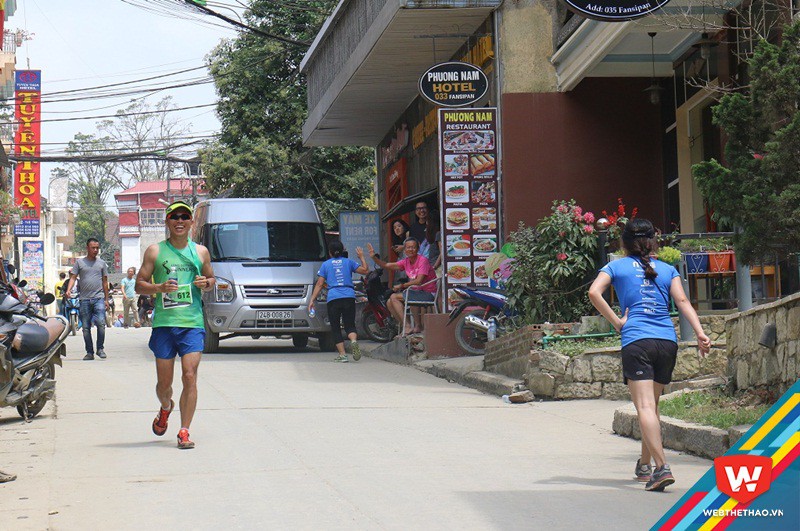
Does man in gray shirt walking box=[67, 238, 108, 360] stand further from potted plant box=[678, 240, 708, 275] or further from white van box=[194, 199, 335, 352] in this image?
potted plant box=[678, 240, 708, 275]

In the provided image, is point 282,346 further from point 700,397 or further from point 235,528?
point 235,528

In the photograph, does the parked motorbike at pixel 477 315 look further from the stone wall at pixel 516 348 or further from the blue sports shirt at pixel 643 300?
the blue sports shirt at pixel 643 300

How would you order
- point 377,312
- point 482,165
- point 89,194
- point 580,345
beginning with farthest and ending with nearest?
point 89,194
point 377,312
point 482,165
point 580,345

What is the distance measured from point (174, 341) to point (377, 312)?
10682mm

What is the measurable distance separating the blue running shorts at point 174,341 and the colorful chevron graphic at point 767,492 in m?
6.05

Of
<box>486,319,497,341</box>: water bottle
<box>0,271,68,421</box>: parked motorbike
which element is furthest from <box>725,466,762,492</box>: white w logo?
<box>486,319,497,341</box>: water bottle

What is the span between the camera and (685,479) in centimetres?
731

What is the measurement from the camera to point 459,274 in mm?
16688

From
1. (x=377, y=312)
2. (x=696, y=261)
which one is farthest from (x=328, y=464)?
(x=377, y=312)

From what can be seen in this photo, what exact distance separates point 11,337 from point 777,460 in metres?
7.81

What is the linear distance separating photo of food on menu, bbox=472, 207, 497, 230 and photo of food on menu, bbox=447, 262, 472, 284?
0.63m

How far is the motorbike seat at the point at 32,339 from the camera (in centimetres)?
994

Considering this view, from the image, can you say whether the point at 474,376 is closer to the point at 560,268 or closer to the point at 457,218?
the point at 560,268

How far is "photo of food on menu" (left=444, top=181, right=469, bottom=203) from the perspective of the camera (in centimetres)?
1667
